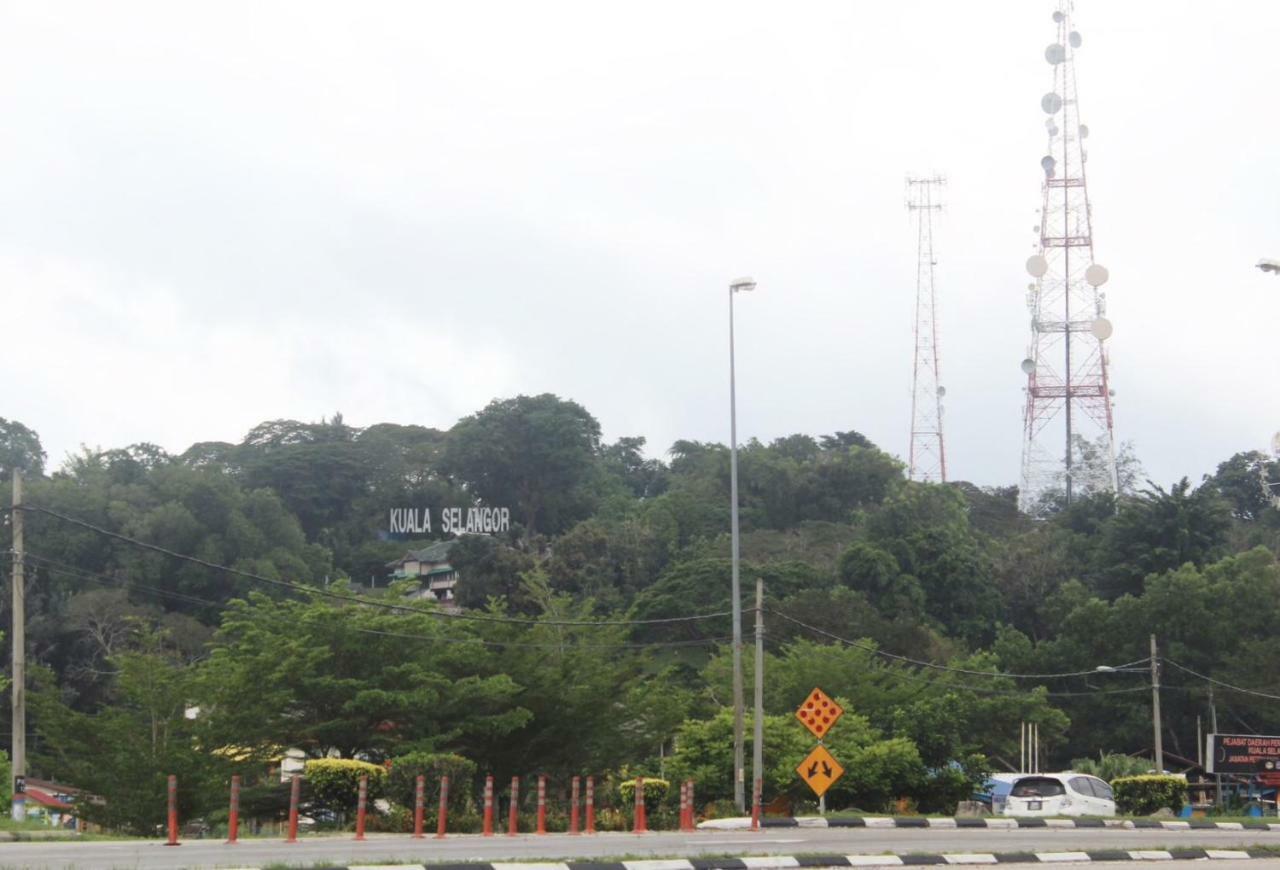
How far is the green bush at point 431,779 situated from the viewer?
26750 mm

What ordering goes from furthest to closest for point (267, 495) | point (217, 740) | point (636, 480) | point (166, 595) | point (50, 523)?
point (636, 480) → point (267, 495) → point (50, 523) → point (166, 595) → point (217, 740)

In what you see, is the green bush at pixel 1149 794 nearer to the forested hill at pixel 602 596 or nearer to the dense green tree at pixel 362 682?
the forested hill at pixel 602 596

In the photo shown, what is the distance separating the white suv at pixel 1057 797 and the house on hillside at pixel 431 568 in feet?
230

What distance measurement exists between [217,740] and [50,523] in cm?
5537

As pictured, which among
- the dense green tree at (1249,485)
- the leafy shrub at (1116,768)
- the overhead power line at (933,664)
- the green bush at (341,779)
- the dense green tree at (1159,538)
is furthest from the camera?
the dense green tree at (1249,485)

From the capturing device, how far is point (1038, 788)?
36.0 metres

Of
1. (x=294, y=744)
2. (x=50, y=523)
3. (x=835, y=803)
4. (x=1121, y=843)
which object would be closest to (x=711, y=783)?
(x=835, y=803)

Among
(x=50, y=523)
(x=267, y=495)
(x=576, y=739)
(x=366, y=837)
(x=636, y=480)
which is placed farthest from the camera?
(x=636, y=480)

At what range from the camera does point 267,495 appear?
3551 inches

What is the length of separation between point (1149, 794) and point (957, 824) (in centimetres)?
1119

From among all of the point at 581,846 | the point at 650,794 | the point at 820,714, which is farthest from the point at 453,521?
the point at 581,846

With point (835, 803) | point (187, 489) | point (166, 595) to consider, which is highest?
point (187, 489)

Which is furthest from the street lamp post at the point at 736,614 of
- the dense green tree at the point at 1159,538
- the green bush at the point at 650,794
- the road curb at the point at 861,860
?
the dense green tree at the point at 1159,538

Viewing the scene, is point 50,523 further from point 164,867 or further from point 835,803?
point 164,867
